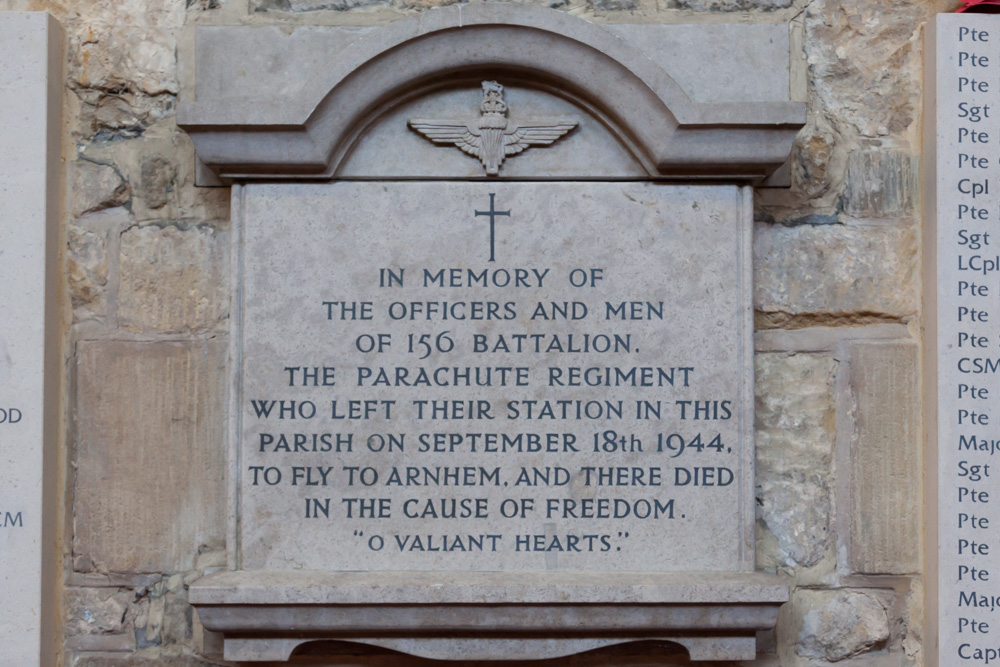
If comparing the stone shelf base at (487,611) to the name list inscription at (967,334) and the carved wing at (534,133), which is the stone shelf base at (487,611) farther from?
the carved wing at (534,133)

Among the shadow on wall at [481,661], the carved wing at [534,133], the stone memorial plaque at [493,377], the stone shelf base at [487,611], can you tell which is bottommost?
the shadow on wall at [481,661]

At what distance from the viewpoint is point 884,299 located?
9.51ft

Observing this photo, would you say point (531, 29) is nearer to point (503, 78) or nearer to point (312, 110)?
point (503, 78)

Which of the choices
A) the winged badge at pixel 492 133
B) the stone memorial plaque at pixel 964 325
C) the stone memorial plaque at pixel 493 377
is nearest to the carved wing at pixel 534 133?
the winged badge at pixel 492 133

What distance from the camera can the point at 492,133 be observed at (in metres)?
2.82

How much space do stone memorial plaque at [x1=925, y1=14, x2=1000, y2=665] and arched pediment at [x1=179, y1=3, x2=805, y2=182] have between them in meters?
0.51

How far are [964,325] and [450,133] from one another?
151cm

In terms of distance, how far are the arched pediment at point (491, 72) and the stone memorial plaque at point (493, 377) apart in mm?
109

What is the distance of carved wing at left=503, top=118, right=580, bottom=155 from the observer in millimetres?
2830

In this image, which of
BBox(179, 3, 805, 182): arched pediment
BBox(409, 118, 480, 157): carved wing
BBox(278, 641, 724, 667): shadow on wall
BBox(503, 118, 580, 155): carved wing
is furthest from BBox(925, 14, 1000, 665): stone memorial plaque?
BBox(409, 118, 480, 157): carved wing

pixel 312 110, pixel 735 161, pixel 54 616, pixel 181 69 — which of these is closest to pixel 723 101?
pixel 735 161

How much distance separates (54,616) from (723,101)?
234cm

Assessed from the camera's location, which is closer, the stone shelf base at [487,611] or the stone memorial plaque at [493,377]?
the stone shelf base at [487,611]

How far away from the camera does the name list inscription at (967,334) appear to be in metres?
2.76
